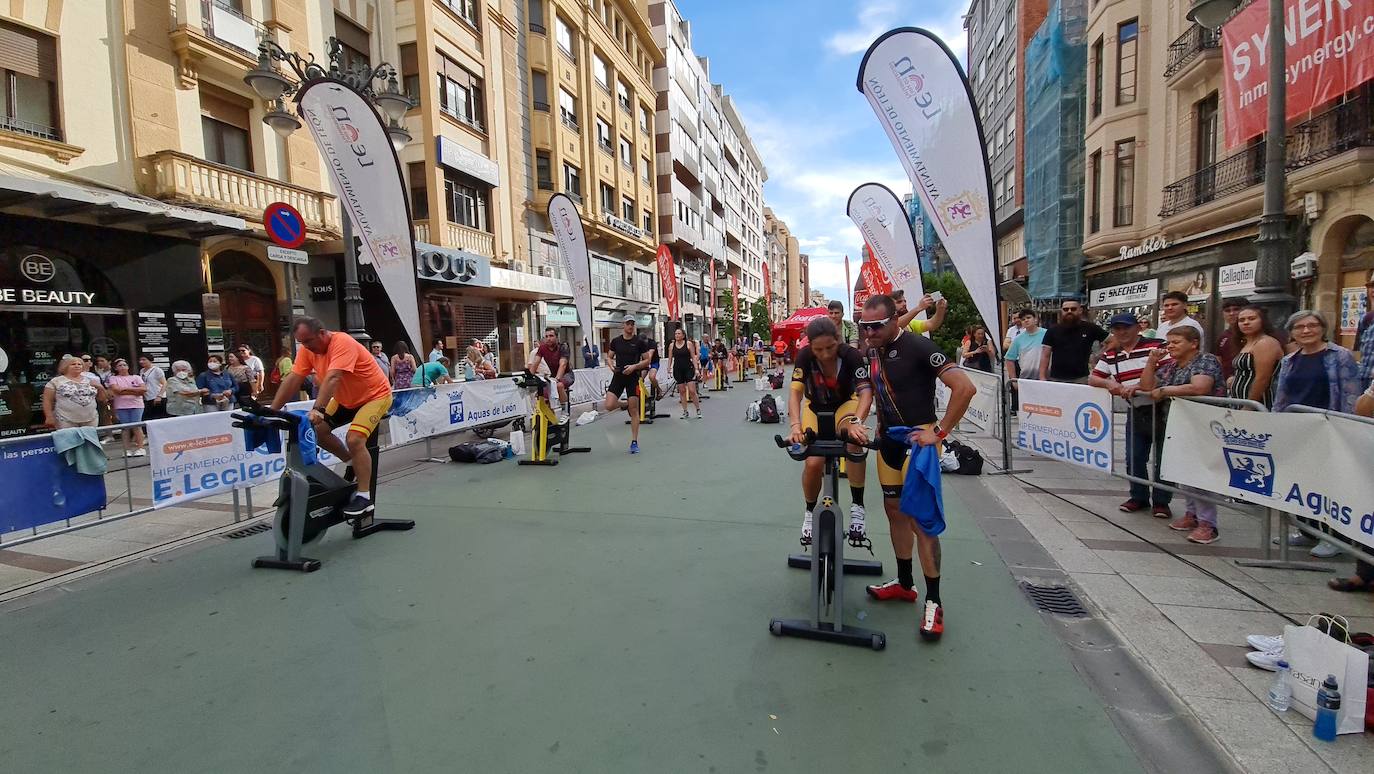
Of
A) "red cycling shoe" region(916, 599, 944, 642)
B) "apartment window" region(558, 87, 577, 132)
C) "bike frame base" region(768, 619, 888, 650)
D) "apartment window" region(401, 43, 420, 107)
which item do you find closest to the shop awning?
"apartment window" region(401, 43, 420, 107)

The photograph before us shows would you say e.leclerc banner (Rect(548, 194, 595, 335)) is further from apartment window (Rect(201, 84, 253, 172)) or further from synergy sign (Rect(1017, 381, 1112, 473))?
synergy sign (Rect(1017, 381, 1112, 473))

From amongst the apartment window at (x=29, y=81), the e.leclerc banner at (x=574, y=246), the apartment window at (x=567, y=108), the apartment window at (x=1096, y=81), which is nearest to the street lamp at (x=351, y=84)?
the apartment window at (x=29, y=81)

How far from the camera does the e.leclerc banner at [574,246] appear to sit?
13.8m

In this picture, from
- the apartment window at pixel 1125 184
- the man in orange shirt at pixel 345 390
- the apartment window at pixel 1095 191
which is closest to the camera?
the man in orange shirt at pixel 345 390

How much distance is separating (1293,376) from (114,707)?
23.3 ft

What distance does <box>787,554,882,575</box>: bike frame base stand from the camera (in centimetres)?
414

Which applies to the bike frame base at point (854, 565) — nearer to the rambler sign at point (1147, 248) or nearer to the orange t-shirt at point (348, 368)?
the orange t-shirt at point (348, 368)

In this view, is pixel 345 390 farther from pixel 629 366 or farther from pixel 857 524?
pixel 629 366

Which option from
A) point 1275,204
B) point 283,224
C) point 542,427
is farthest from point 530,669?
point 283,224

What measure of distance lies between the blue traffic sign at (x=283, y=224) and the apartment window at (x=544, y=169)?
16874 mm

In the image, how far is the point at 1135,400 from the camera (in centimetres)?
534

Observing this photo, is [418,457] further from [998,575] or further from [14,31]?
[14,31]

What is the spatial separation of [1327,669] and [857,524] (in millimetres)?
2243

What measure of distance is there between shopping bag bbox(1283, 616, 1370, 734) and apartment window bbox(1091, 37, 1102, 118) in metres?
24.2
